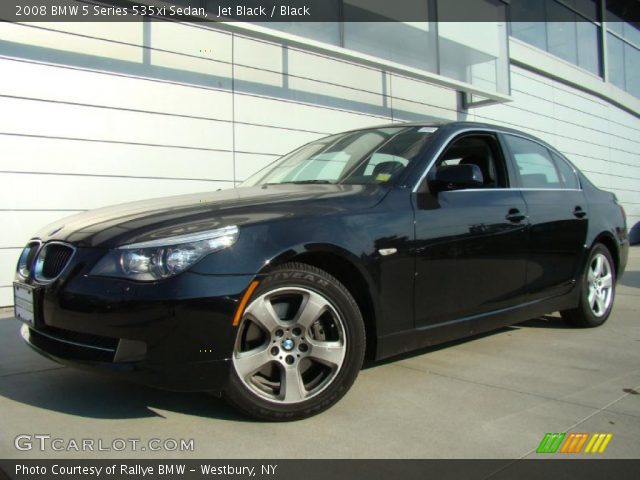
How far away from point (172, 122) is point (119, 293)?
5.18 metres

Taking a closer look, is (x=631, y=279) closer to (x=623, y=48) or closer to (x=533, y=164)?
(x=533, y=164)

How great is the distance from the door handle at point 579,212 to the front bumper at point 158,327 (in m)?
3.13

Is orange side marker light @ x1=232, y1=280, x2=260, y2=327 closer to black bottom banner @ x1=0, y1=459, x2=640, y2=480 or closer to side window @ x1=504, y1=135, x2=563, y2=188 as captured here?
black bottom banner @ x1=0, y1=459, x2=640, y2=480

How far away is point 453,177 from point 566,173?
1985 millimetres

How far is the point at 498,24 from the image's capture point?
1098 cm

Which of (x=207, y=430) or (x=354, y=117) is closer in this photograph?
(x=207, y=430)

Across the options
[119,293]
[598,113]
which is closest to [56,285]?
[119,293]

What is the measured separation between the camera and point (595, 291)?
4973 millimetres

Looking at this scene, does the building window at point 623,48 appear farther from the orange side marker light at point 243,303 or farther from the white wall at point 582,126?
the orange side marker light at point 243,303

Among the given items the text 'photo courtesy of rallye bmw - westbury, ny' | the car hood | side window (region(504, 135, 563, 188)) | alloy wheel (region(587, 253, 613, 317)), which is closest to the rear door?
side window (region(504, 135, 563, 188))

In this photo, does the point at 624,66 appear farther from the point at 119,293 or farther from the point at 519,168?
the point at 119,293

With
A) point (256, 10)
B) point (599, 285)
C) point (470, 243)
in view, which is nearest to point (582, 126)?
point (256, 10)

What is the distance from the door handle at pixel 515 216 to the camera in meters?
3.90

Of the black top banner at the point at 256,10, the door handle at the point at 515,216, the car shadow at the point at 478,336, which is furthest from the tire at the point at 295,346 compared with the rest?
the black top banner at the point at 256,10
